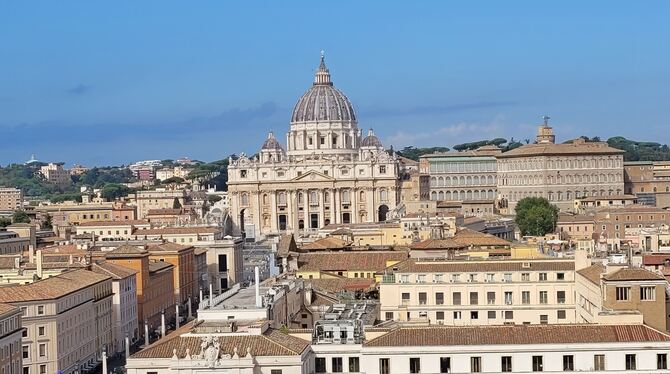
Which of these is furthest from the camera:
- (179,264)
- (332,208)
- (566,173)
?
(332,208)

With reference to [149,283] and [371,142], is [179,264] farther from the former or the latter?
[371,142]

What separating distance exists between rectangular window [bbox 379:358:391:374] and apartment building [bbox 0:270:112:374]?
71.7 feet

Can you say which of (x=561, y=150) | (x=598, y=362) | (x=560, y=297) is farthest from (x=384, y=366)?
(x=561, y=150)

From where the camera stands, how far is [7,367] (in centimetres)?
4894

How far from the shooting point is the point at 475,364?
36.3m

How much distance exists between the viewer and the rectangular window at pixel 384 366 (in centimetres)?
3619

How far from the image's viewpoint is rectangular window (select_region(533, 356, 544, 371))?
36.2 meters

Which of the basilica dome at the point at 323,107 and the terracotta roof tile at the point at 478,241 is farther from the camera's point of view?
the basilica dome at the point at 323,107

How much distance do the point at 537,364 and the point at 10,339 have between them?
19407mm

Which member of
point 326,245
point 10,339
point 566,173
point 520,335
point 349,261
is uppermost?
point 566,173

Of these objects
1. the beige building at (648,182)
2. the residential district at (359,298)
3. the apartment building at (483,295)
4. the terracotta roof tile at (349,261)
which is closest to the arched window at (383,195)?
the residential district at (359,298)

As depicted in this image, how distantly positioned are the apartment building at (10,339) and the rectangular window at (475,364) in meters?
17.1

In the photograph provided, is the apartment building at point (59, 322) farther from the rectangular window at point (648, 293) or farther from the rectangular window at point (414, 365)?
the rectangular window at point (648, 293)

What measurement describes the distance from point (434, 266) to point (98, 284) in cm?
1896
